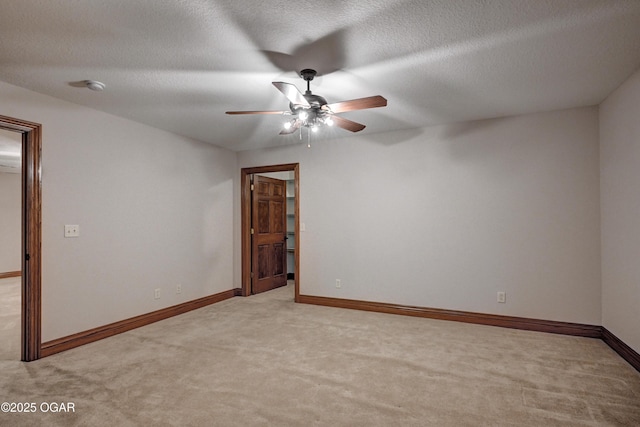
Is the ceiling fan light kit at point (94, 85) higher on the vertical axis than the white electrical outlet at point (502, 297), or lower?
higher

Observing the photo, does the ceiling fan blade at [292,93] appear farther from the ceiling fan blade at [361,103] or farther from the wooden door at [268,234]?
the wooden door at [268,234]

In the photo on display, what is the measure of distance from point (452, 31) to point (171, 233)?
3.78 m

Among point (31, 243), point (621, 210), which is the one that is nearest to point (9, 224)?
point (31, 243)

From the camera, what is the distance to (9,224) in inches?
295

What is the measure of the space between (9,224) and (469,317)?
9.32m

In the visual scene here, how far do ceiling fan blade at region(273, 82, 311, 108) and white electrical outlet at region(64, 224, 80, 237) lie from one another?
96.3 inches

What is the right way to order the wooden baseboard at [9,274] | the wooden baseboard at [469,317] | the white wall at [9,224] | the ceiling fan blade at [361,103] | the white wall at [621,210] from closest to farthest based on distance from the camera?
the ceiling fan blade at [361,103] → the white wall at [621,210] → the wooden baseboard at [469,317] → the wooden baseboard at [9,274] → the white wall at [9,224]

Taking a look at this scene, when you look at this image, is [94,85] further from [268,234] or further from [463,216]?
[463,216]

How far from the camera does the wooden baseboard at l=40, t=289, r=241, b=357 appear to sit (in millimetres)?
3040

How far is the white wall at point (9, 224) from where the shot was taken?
7328 millimetres

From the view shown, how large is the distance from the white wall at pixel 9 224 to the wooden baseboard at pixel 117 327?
5.38 metres

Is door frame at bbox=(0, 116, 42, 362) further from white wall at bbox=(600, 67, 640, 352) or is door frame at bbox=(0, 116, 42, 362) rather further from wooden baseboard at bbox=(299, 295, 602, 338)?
white wall at bbox=(600, 67, 640, 352)

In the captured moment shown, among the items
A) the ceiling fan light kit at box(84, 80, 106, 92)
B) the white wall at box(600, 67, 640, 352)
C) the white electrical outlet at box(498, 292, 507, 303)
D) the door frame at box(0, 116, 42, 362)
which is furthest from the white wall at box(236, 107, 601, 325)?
the door frame at box(0, 116, 42, 362)

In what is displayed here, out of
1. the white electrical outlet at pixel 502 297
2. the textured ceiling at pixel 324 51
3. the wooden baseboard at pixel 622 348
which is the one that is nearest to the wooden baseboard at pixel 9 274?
the textured ceiling at pixel 324 51
